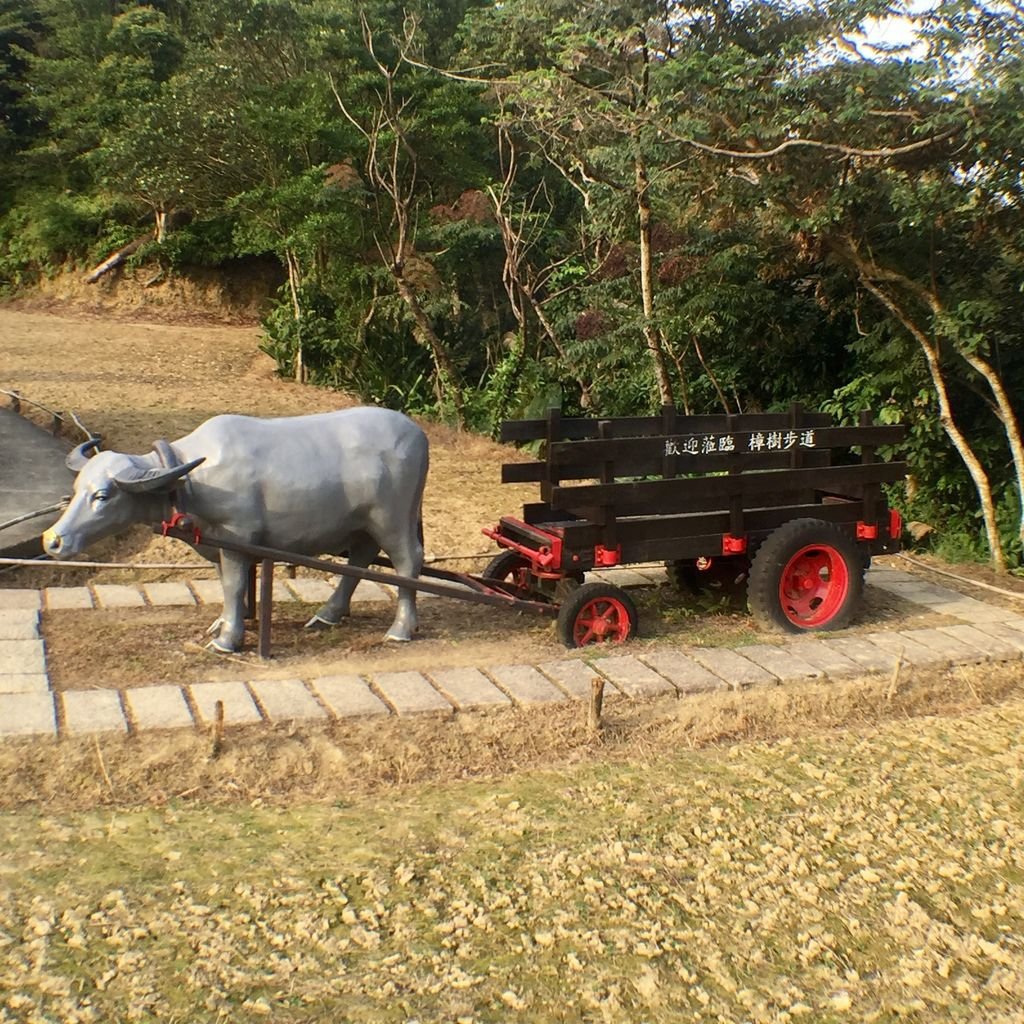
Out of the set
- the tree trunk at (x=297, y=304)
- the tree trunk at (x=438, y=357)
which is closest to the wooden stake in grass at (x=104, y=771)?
the tree trunk at (x=438, y=357)

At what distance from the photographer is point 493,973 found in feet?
10.5

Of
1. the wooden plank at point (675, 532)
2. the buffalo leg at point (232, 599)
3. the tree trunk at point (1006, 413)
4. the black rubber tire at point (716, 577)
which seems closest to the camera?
the buffalo leg at point (232, 599)

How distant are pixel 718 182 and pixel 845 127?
139cm

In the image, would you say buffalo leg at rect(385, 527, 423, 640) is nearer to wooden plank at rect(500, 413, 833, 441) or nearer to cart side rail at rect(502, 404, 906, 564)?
cart side rail at rect(502, 404, 906, 564)

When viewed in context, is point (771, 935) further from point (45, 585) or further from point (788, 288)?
point (788, 288)

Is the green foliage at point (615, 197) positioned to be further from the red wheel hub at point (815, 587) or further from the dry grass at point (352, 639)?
the dry grass at point (352, 639)

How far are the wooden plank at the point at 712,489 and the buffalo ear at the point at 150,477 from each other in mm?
1916

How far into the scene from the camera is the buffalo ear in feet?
16.6

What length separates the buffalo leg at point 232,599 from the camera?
216 inches

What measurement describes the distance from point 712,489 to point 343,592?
7.24 ft

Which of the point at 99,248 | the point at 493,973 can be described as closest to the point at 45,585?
→ the point at 493,973

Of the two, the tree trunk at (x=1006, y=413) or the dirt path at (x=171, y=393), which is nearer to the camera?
the tree trunk at (x=1006, y=413)

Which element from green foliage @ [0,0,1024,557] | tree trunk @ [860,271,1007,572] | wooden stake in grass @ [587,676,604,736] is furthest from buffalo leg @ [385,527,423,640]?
tree trunk @ [860,271,1007,572]

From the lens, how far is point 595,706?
194 inches
